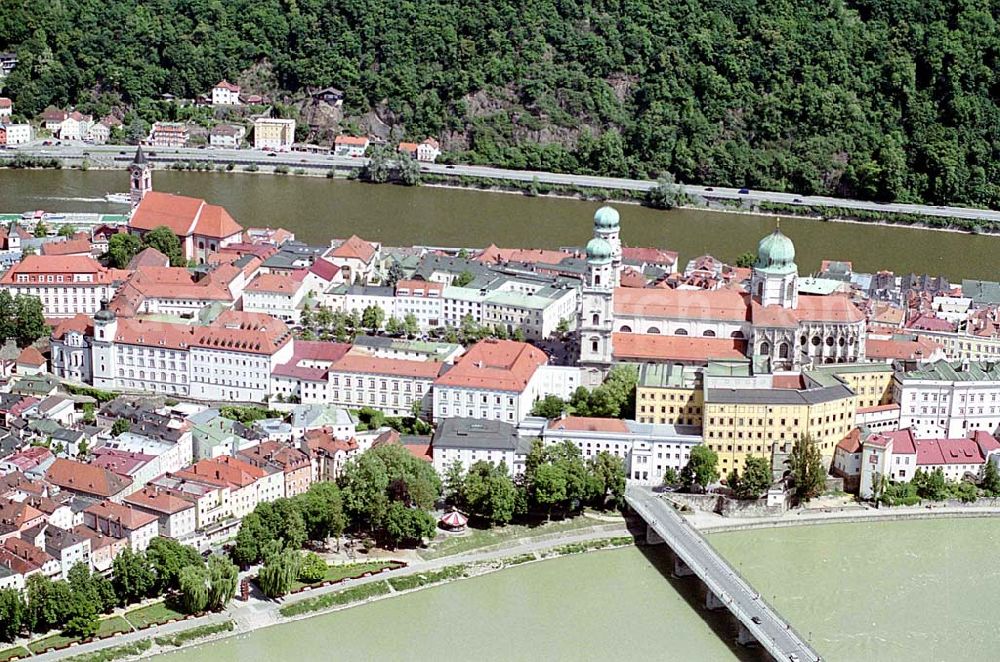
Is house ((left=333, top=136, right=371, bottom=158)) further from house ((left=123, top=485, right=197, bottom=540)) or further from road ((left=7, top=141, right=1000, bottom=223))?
house ((left=123, top=485, right=197, bottom=540))

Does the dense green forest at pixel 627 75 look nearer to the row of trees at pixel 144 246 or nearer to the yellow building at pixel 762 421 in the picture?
the row of trees at pixel 144 246

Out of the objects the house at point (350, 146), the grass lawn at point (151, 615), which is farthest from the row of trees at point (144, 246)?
the house at point (350, 146)

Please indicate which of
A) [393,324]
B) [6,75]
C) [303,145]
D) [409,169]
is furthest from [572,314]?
[6,75]

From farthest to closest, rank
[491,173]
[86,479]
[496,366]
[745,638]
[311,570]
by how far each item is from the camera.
Result: [491,173] → [496,366] → [86,479] → [311,570] → [745,638]

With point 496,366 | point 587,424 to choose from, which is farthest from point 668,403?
point 496,366

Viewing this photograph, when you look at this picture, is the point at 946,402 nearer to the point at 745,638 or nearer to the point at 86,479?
the point at 745,638

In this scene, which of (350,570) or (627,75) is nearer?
(350,570)

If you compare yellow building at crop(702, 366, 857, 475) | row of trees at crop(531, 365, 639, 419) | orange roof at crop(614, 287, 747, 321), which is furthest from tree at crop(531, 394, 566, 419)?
orange roof at crop(614, 287, 747, 321)
